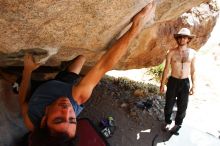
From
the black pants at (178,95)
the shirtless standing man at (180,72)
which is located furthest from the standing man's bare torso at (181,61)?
the black pants at (178,95)

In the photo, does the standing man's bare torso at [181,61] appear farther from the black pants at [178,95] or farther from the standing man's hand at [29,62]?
the standing man's hand at [29,62]

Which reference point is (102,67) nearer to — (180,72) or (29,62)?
(29,62)

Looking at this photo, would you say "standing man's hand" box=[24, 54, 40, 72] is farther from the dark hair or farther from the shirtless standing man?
the shirtless standing man

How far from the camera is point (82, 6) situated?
3615mm

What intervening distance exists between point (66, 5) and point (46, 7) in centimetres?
20

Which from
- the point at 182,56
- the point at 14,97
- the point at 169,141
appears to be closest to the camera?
the point at 14,97

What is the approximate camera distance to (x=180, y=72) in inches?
255

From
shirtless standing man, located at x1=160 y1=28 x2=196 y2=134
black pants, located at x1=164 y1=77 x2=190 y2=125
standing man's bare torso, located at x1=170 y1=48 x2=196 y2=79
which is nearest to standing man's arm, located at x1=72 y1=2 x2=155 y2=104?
shirtless standing man, located at x1=160 y1=28 x2=196 y2=134

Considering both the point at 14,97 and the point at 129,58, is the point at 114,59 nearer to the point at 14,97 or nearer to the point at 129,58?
the point at 14,97

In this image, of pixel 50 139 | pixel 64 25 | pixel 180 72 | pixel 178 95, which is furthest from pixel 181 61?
pixel 50 139

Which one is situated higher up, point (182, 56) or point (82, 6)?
point (82, 6)

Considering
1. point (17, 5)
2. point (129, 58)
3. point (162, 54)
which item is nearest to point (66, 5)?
point (17, 5)

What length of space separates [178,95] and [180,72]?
486mm

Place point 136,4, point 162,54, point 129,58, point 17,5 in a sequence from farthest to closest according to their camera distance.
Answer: point 162,54
point 129,58
point 136,4
point 17,5
